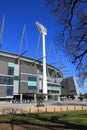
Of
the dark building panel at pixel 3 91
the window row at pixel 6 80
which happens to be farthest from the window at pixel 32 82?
the dark building panel at pixel 3 91

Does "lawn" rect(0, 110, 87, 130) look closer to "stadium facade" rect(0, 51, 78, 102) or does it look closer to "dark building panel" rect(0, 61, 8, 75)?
"stadium facade" rect(0, 51, 78, 102)

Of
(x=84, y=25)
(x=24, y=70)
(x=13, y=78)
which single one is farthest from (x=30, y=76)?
(x=84, y=25)

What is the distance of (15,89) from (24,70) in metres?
11.0

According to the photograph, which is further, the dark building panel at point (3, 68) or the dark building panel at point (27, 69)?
the dark building panel at point (27, 69)

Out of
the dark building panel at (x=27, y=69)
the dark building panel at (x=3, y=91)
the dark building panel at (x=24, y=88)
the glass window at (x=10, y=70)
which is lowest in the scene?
the dark building panel at (x=3, y=91)

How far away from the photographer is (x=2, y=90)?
398ft

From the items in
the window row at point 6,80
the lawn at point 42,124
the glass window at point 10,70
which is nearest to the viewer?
the lawn at point 42,124

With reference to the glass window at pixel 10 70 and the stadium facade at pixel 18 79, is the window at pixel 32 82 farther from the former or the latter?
the glass window at pixel 10 70

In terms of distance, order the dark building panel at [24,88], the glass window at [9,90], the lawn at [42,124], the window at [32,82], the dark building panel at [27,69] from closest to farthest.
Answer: the lawn at [42,124] < the glass window at [9,90] < the dark building panel at [24,88] < the dark building panel at [27,69] < the window at [32,82]

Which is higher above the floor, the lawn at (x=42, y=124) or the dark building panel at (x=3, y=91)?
the dark building panel at (x=3, y=91)

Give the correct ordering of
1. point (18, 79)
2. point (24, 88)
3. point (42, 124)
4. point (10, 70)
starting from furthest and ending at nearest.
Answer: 1. point (24, 88)
2. point (18, 79)
3. point (10, 70)
4. point (42, 124)

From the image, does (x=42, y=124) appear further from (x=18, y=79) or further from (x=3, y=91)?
(x=18, y=79)

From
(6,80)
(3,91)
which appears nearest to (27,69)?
(6,80)

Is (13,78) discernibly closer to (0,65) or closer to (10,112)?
(0,65)
